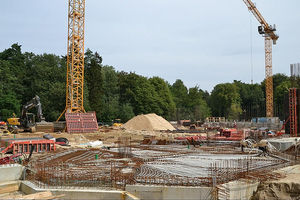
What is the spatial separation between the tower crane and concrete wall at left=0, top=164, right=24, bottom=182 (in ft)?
175

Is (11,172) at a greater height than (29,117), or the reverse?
(29,117)

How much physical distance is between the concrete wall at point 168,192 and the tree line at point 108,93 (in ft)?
107

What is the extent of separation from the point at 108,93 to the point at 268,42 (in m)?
35.3

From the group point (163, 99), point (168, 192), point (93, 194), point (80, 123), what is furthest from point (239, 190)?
point (163, 99)

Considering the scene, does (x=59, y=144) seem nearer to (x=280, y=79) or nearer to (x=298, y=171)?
(x=298, y=171)

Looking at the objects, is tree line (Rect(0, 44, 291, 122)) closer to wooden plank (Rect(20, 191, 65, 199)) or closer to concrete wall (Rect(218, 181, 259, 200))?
concrete wall (Rect(218, 181, 259, 200))

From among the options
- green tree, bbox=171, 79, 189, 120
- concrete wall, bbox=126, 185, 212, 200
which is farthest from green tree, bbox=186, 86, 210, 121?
concrete wall, bbox=126, 185, 212, 200

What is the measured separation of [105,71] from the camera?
57344mm

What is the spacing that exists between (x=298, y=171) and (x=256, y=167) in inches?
53.7

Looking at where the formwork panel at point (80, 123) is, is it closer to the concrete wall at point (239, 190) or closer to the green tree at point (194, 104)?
the concrete wall at point (239, 190)

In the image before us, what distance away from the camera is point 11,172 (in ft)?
33.7

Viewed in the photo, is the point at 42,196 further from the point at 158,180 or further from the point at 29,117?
the point at 29,117

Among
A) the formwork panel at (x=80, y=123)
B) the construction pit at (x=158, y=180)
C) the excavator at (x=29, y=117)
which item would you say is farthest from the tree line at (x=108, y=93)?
the construction pit at (x=158, y=180)

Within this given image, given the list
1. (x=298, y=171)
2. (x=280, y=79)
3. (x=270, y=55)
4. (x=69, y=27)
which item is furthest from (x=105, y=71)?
(x=298, y=171)
